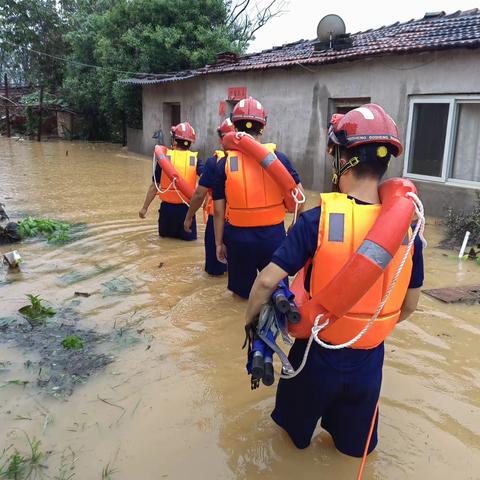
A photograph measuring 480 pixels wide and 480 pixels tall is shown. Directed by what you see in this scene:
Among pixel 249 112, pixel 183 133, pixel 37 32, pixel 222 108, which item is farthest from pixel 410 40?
pixel 37 32

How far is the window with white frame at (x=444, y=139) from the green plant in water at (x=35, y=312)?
6948 millimetres

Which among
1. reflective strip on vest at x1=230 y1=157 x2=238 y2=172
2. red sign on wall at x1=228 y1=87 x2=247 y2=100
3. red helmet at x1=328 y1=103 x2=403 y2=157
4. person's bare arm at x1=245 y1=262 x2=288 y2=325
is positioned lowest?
person's bare arm at x1=245 y1=262 x2=288 y2=325

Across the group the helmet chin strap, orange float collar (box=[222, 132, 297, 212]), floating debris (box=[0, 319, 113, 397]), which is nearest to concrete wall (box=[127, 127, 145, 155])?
floating debris (box=[0, 319, 113, 397])

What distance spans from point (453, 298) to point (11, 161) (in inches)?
608

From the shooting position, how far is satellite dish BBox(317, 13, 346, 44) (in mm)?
11789

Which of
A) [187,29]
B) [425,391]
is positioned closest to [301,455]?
[425,391]

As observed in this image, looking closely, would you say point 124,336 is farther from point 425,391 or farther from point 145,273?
point 425,391

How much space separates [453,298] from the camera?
4871mm

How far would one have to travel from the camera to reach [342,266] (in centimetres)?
199

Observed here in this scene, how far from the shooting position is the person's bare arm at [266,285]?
2053 mm

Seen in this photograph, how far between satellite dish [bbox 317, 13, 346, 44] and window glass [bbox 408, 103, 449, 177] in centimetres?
374

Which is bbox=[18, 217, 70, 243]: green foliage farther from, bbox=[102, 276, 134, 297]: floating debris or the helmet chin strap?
the helmet chin strap

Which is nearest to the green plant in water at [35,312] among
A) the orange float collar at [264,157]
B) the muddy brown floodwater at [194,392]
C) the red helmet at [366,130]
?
the muddy brown floodwater at [194,392]

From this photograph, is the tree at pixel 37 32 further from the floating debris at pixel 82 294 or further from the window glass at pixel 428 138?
the floating debris at pixel 82 294
